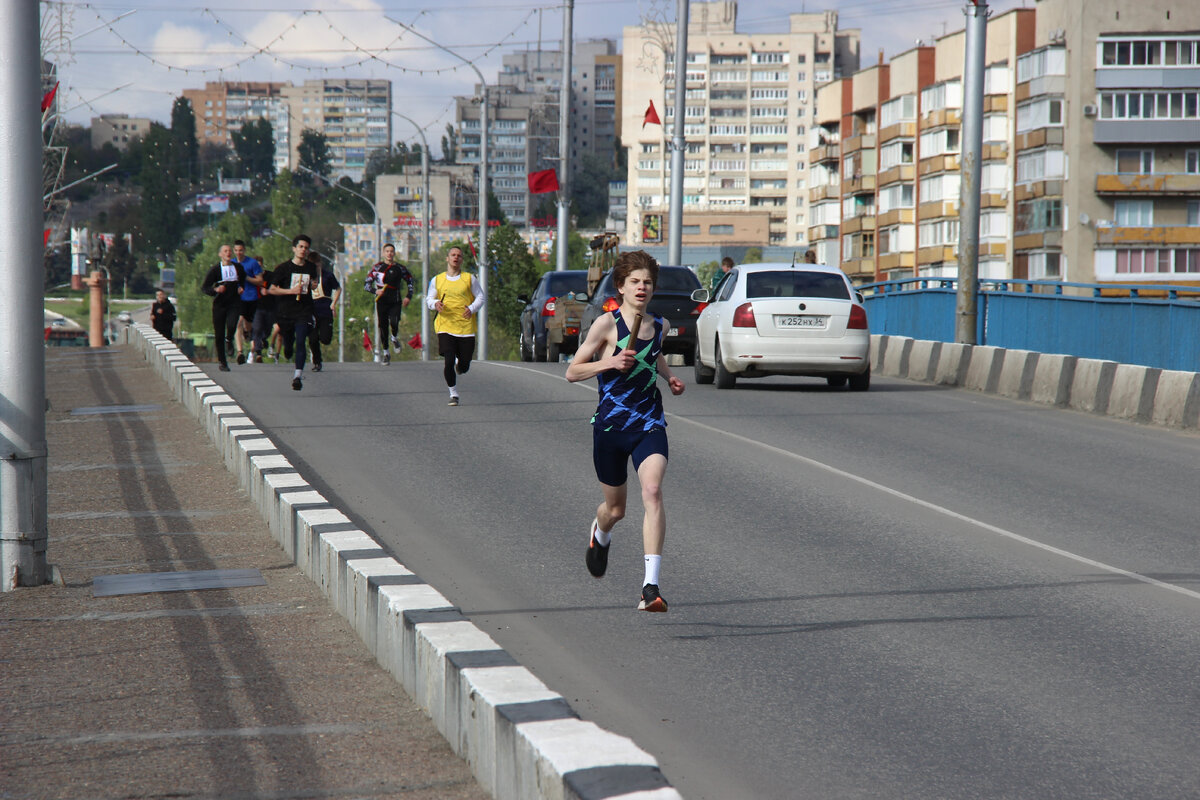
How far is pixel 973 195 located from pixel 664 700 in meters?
19.3

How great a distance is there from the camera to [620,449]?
7.52m

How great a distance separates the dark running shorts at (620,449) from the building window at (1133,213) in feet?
242

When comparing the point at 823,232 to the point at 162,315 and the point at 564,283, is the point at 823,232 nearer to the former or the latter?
the point at 162,315

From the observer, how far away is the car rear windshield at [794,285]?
2088 centimetres

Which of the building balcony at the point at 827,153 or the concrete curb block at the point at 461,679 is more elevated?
the building balcony at the point at 827,153

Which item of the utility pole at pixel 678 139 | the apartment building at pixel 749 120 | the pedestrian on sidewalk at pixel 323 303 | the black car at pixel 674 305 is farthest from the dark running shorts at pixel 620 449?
the apartment building at pixel 749 120

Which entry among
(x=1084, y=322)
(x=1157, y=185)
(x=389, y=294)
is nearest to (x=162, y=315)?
(x=389, y=294)

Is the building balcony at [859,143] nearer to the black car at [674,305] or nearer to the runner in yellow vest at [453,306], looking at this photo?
the black car at [674,305]

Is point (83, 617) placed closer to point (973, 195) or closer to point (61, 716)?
point (61, 716)

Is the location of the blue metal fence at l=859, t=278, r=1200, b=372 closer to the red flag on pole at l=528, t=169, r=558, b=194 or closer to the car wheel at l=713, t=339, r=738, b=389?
the car wheel at l=713, t=339, r=738, b=389

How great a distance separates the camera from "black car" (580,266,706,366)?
25391mm

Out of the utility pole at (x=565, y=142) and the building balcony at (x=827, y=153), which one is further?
the building balcony at (x=827, y=153)

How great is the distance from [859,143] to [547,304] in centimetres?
7799

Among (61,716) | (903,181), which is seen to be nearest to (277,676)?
(61,716)
